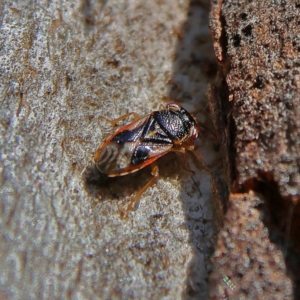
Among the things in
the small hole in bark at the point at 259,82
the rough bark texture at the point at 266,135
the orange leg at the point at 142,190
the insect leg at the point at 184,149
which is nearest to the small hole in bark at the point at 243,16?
the rough bark texture at the point at 266,135

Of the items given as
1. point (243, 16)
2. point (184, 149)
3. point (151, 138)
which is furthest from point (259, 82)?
point (151, 138)

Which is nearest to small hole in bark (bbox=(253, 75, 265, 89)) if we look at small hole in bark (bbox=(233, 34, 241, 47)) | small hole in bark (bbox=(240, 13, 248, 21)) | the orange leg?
small hole in bark (bbox=(233, 34, 241, 47))

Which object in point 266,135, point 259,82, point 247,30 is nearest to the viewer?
point 266,135

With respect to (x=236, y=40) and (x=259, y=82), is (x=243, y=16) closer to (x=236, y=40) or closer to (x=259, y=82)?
(x=236, y=40)

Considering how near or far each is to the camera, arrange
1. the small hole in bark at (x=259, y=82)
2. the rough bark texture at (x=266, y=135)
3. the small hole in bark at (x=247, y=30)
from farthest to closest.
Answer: the small hole in bark at (x=247, y=30), the small hole in bark at (x=259, y=82), the rough bark texture at (x=266, y=135)

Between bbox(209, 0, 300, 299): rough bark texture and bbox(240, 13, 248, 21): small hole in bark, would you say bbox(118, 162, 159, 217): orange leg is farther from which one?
bbox(240, 13, 248, 21): small hole in bark

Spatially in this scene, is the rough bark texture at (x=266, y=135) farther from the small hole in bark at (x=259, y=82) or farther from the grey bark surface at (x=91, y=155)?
the grey bark surface at (x=91, y=155)

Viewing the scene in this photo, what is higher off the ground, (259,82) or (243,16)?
(243,16)
